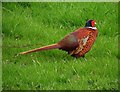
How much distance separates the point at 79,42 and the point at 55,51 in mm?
542

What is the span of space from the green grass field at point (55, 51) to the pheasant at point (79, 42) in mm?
175

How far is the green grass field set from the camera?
8945 millimetres

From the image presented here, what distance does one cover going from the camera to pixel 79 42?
30.2 feet

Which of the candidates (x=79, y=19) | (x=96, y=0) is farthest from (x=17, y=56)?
(x=96, y=0)

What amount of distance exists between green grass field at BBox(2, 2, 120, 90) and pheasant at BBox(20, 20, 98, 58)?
0.57 ft

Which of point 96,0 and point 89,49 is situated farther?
point 96,0

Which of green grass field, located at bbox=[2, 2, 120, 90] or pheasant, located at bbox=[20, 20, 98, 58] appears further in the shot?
pheasant, located at bbox=[20, 20, 98, 58]

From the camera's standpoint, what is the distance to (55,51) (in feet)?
30.6

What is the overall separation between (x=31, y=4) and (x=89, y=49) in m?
1.91

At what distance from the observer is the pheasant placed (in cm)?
917

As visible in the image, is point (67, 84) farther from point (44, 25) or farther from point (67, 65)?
point (44, 25)

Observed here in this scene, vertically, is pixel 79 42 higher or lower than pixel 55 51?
higher

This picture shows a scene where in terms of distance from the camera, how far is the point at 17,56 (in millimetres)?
9297

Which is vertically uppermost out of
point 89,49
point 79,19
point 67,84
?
point 79,19
